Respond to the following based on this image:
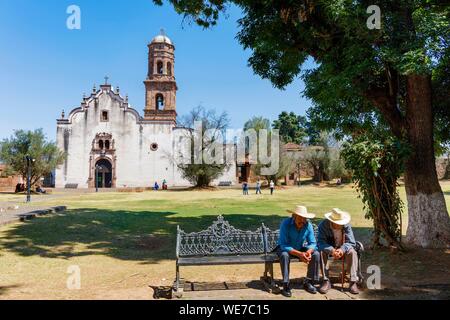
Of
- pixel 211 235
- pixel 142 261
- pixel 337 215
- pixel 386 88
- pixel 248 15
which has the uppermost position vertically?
pixel 248 15

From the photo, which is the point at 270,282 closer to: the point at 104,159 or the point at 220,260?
the point at 220,260

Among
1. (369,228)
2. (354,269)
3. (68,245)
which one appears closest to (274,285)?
(354,269)

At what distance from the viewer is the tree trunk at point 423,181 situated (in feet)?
28.3

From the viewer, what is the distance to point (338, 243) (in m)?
5.94

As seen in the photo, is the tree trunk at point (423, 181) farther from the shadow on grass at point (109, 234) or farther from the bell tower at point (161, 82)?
the bell tower at point (161, 82)

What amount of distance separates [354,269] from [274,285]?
1.24 metres

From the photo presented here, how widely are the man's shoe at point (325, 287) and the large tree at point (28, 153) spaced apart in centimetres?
3427

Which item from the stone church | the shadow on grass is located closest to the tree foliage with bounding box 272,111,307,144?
the stone church

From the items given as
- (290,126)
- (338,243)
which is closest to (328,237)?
(338,243)

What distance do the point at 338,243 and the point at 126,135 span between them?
45335 millimetres

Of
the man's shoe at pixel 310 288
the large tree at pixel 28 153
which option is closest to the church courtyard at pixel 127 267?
the man's shoe at pixel 310 288

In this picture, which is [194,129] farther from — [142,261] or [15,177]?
[142,261]
